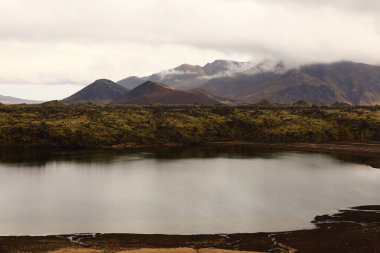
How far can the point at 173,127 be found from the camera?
15550cm

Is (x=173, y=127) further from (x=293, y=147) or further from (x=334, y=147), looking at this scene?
(x=334, y=147)

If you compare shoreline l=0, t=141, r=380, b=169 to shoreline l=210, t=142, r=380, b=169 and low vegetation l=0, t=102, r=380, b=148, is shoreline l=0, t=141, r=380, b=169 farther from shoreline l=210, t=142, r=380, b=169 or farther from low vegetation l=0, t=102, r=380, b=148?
low vegetation l=0, t=102, r=380, b=148

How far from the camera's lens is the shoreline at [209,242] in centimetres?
4259

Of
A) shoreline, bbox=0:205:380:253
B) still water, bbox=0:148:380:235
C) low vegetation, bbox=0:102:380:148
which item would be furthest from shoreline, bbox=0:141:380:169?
shoreline, bbox=0:205:380:253

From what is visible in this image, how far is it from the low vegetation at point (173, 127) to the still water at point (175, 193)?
32.0 metres

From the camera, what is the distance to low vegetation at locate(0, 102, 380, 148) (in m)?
140

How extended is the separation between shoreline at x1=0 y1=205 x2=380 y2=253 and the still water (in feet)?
7.35

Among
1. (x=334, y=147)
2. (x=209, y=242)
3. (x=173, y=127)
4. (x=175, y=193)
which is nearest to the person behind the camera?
(x=209, y=242)

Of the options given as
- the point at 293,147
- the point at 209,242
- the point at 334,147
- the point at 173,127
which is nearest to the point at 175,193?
the point at 209,242

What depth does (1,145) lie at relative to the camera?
134 m

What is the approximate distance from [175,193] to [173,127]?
89205 mm

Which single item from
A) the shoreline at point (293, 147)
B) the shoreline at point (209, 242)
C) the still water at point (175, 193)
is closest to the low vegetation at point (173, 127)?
the shoreline at point (293, 147)

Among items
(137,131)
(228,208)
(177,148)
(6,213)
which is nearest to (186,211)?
(228,208)

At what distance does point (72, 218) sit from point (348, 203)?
3986 centimetres
